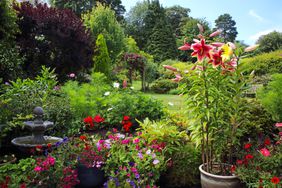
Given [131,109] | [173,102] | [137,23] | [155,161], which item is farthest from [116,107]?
[137,23]

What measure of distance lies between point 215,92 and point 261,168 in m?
0.94

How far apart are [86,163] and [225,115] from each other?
158cm

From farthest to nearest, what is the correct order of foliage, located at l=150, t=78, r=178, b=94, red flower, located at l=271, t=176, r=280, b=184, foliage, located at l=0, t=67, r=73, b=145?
1. foliage, located at l=150, t=78, r=178, b=94
2. foliage, located at l=0, t=67, r=73, b=145
3. red flower, located at l=271, t=176, r=280, b=184

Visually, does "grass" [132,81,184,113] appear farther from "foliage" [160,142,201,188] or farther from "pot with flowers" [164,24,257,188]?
"pot with flowers" [164,24,257,188]

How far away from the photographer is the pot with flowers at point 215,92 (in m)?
2.75

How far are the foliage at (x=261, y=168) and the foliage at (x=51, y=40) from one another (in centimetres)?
660

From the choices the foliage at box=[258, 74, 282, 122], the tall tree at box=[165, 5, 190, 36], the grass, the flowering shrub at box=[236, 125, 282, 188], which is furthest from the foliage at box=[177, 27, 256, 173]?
the tall tree at box=[165, 5, 190, 36]

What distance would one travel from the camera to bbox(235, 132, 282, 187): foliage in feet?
8.97

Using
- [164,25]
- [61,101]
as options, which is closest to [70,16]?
[61,101]

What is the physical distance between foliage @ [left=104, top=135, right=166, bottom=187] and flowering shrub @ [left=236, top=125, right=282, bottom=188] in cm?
83

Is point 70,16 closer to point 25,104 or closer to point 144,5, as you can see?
point 25,104

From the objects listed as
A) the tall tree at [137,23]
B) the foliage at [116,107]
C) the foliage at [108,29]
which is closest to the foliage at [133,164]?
the foliage at [116,107]

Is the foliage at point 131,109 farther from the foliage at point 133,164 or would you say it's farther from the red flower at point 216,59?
the red flower at point 216,59

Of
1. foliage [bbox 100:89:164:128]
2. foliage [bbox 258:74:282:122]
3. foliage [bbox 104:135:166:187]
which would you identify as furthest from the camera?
foliage [bbox 100:89:164:128]
